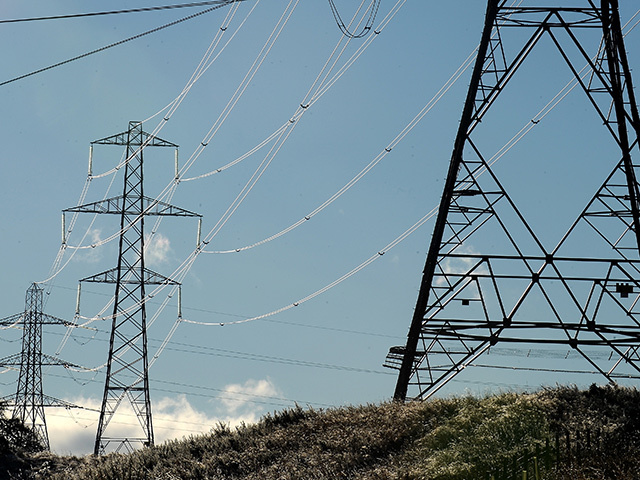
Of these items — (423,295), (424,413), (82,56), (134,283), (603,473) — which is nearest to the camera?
(603,473)

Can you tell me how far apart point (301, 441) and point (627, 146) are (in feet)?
40.1

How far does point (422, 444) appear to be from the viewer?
1695cm

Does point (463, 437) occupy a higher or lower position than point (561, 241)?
lower

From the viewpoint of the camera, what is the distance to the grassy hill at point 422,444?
14805 millimetres

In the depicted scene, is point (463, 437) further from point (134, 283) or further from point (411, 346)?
point (134, 283)

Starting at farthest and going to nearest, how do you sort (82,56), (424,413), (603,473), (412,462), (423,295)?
(423,295)
(82,56)
(424,413)
(412,462)
(603,473)

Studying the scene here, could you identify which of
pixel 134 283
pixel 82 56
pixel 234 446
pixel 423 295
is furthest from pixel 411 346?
pixel 134 283

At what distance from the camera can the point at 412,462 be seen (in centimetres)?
1619

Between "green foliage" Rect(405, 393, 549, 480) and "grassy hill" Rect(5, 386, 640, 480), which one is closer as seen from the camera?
"grassy hill" Rect(5, 386, 640, 480)

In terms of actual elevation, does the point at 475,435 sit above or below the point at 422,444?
below

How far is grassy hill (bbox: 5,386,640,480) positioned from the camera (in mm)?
14805

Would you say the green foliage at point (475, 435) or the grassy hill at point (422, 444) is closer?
the grassy hill at point (422, 444)

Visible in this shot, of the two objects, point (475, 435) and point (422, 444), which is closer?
point (475, 435)

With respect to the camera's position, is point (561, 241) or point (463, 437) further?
point (561, 241)
